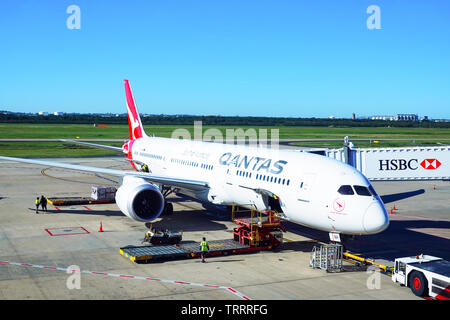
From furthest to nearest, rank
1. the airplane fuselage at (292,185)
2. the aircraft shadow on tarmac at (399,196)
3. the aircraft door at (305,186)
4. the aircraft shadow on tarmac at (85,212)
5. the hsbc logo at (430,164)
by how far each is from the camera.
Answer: the aircraft shadow on tarmac at (399,196), the aircraft shadow on tarmac at (85,212), the hsbc logo at (430,164), the aircraft door at (305,186), the airplane fuselage at (292,185)

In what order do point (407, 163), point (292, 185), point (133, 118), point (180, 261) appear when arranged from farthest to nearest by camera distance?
1. point (133, 118)
2. point (407, 163)
3. point (292, 185)
4. point (180, 261)

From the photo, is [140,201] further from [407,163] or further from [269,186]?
[407,163]

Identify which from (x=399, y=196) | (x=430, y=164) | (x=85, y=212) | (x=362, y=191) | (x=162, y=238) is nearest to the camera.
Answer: (x=362, y=191)

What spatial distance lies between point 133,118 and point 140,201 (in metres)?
18.2

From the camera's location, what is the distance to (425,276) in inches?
655

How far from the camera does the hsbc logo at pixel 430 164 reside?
2945cm

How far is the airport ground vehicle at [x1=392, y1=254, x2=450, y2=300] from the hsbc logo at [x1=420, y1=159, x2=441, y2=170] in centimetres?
1258

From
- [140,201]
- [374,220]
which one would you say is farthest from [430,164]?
[140,201]

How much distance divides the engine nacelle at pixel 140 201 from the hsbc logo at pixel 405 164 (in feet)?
46.7

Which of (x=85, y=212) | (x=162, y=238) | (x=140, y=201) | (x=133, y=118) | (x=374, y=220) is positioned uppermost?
(x=133, y=118)

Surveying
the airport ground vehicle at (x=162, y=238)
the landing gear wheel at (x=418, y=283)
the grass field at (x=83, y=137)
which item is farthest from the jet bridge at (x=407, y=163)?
the grass field at (x=83, y=137)

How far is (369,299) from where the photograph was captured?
53.0 feet

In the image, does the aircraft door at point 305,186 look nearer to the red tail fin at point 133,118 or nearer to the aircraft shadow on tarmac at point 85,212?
the aircraft shadow on tarmac at point 85,212
